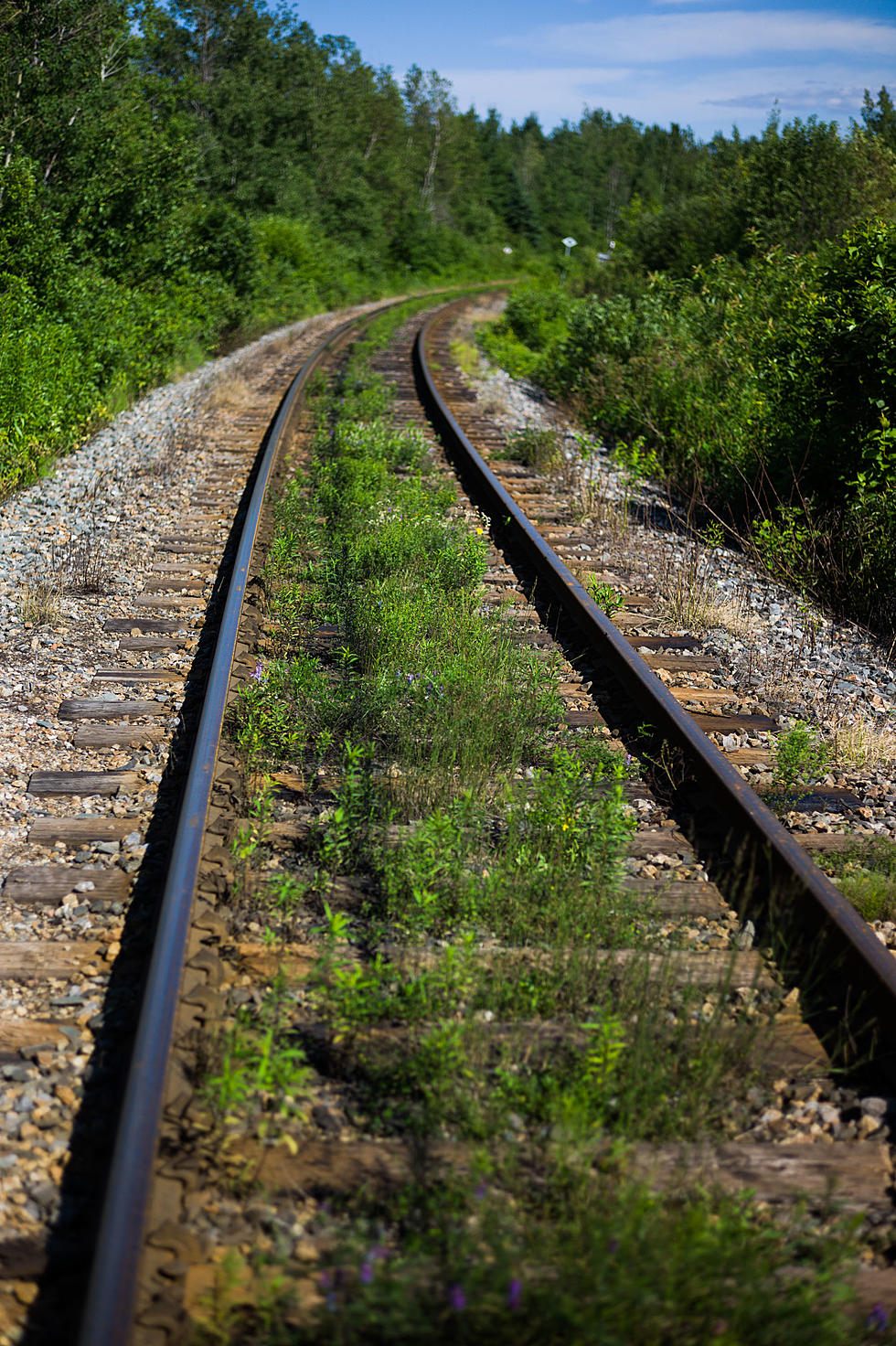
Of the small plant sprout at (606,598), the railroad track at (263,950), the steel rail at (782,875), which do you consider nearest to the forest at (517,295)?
the small plant sprout at (606,598)

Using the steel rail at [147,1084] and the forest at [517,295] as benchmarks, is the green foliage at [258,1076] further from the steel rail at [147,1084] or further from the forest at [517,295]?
the forest at [517,295]

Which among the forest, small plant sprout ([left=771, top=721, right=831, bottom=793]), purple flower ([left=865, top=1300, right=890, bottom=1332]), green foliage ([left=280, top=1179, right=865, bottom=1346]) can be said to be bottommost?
purple flower ([left=865, top=1300, right=890, bottom=1332])

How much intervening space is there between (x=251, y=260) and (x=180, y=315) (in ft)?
21.4

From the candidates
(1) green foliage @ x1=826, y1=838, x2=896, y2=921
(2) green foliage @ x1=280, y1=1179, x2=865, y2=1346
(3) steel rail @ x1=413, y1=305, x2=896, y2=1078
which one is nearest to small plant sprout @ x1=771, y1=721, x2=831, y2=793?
(3) steel rail @ x1=413, y1=305, x2=896, y2=1078

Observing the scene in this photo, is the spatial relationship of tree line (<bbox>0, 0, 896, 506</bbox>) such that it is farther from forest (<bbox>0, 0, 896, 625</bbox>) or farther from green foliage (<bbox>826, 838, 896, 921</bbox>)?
green foliage (<bbox>826, 838, 896, 921</bbox>)

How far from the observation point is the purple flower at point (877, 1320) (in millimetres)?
2000

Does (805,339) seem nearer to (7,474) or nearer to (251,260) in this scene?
(7,474)

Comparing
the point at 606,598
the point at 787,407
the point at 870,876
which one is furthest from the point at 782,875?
the point at 787,407

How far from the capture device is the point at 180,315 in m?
17.3

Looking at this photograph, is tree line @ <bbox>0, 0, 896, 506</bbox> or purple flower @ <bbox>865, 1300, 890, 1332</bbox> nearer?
purple flower @ <bbox>865, 1300, 890, 1332</bbox>

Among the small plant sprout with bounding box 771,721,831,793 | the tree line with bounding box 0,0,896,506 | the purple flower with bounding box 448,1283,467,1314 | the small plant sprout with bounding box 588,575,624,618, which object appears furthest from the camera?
the tree line with bounding box 0,0,896,506

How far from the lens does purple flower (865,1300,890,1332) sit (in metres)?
2.00

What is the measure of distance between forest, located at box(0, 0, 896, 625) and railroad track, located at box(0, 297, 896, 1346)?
3.18 m

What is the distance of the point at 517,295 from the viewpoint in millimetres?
25484
